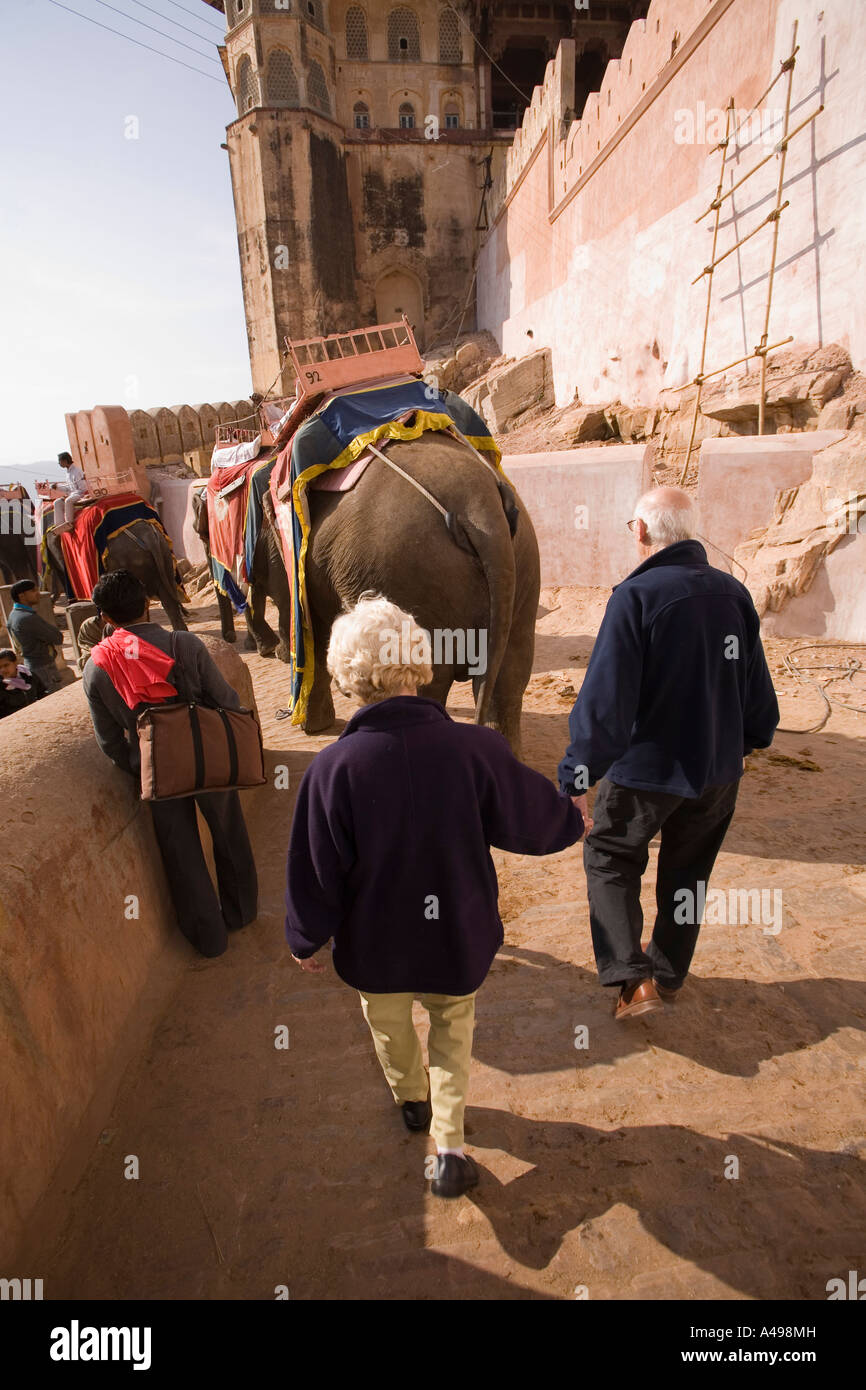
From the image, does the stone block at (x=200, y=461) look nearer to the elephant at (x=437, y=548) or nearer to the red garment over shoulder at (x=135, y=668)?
the elephant at (x=437, y=548)

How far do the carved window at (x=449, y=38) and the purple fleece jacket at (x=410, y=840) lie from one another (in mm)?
37689

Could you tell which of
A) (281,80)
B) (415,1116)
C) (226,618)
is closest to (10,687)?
(226,618)

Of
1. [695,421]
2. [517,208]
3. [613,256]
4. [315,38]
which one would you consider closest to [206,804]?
[695,421]

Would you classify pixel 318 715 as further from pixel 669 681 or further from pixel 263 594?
pixel 669 681

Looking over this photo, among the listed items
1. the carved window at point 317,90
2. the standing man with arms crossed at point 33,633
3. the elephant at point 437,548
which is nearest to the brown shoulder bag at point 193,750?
the elephant at point 437,548

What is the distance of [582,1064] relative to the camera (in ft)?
8.37

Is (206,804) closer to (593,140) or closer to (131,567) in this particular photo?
(131,567)

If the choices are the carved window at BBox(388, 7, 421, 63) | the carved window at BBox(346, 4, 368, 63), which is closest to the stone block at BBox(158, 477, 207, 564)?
the carved window at BBox(346, 4, 368, 63)

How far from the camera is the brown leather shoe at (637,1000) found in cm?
257

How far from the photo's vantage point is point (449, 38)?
2909cm

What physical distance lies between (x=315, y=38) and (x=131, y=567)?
29.4 m

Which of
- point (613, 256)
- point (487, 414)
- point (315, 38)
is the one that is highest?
point (315, 38)
